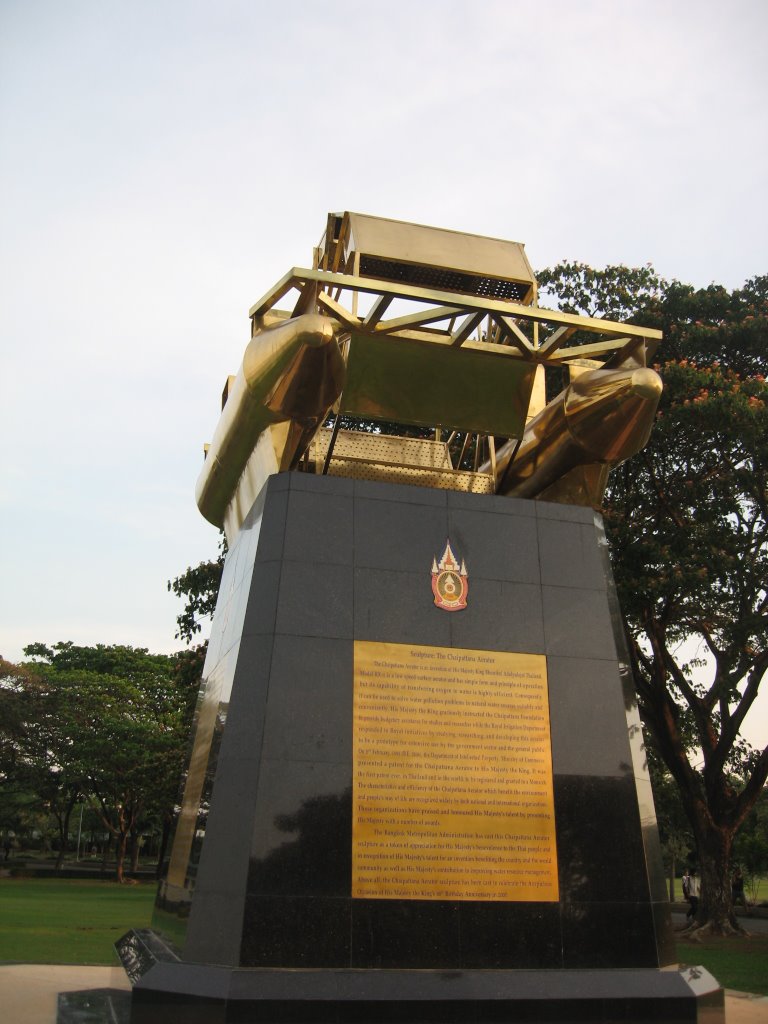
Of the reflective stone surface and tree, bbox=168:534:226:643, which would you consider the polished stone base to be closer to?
the reflective stone surface

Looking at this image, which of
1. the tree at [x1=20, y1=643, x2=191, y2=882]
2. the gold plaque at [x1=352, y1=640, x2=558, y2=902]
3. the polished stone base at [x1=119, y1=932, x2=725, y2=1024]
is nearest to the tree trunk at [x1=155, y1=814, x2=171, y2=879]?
the tree at [x1=20, y1=643, x2=191, y2=882]

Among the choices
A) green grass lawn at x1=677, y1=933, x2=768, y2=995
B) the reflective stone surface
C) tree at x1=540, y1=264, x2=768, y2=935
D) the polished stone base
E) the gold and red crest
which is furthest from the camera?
tree at x1=540, y1=264, x2=768, y2=935

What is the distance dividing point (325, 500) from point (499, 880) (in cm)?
288

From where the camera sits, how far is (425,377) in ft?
25.1

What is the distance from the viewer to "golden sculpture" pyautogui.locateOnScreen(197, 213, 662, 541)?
6.84 metres

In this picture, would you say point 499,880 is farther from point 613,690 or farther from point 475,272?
point 475,272

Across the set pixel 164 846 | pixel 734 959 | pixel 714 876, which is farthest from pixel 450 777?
pixel 164 846

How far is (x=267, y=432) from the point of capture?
758 cm

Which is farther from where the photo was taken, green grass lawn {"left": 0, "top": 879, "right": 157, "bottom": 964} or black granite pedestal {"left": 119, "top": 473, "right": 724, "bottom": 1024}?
green grass lawn {"left": 0, "top": 879, "right": 157, "bottom": 964}

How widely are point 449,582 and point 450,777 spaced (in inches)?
55.2

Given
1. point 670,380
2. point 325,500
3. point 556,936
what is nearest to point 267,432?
point 325,500

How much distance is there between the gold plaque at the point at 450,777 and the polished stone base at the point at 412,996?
50 cm

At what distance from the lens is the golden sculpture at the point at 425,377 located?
6.84 m

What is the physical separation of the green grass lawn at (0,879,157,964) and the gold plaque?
19.4 ft
